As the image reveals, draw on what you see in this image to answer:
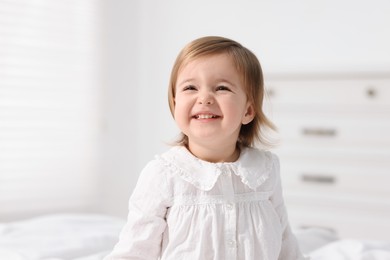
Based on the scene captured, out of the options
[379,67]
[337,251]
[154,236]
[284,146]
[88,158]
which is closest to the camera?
[154,236]

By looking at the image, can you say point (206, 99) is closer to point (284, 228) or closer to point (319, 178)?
point (284, 228)

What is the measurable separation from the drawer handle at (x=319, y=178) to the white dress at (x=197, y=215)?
1650 millimetres

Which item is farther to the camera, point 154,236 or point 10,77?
point 10,77

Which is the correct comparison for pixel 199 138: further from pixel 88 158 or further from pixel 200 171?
pixel 88 158

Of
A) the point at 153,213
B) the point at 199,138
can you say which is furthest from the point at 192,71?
the point at 153,213

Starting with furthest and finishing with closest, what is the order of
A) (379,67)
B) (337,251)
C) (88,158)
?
(88,158) < (379,67) < (337,251)

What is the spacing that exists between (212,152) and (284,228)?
23 centimetres

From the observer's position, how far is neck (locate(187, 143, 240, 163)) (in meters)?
1.12

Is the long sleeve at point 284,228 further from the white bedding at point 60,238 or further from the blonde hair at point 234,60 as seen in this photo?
the white bedding at point 60,238

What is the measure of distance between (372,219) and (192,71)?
1.81m

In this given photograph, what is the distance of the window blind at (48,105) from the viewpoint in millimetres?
2926

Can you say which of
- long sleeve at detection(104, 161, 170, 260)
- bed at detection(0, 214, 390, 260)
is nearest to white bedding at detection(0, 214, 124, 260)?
bed at detection(0, 214, 390, 260)

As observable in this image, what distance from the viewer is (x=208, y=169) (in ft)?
3.51

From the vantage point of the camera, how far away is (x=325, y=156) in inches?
106
